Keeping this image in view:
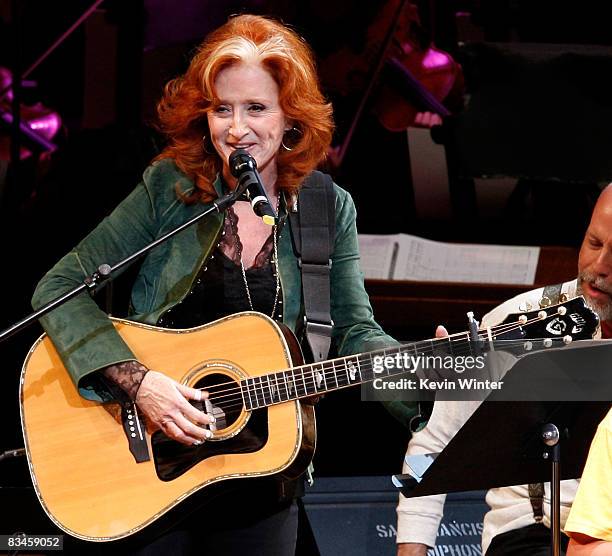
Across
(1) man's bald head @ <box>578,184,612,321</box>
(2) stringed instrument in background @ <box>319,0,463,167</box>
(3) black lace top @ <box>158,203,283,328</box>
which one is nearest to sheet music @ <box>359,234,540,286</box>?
(2) stringed instrument in background @ <box>319,0,463,167</box>

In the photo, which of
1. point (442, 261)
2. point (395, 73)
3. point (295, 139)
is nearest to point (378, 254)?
point (442, 261)

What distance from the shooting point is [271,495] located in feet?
8.33

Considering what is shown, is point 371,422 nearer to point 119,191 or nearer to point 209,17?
point 119,191

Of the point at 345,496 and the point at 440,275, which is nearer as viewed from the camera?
the point at 345,496

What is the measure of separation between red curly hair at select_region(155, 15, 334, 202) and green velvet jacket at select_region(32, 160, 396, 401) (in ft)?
0.17

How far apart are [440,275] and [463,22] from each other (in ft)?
3.76

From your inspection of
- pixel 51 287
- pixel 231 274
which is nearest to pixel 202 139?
pixel 231 274

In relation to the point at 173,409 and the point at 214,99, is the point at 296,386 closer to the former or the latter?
the point at 173,409

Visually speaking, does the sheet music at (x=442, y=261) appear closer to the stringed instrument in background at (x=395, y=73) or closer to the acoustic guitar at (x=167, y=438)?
the stringed instrument in background at (x=395, y=73)

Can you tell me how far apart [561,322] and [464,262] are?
5.79ft

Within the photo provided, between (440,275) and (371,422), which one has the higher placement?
(440,275)

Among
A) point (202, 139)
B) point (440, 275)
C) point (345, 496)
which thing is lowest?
point (345, 496)

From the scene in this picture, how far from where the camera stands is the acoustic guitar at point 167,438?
8.34 feet

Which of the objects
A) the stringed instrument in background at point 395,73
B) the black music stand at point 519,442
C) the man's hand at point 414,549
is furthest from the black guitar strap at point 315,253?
the stringed instrument in background at point 395,73
